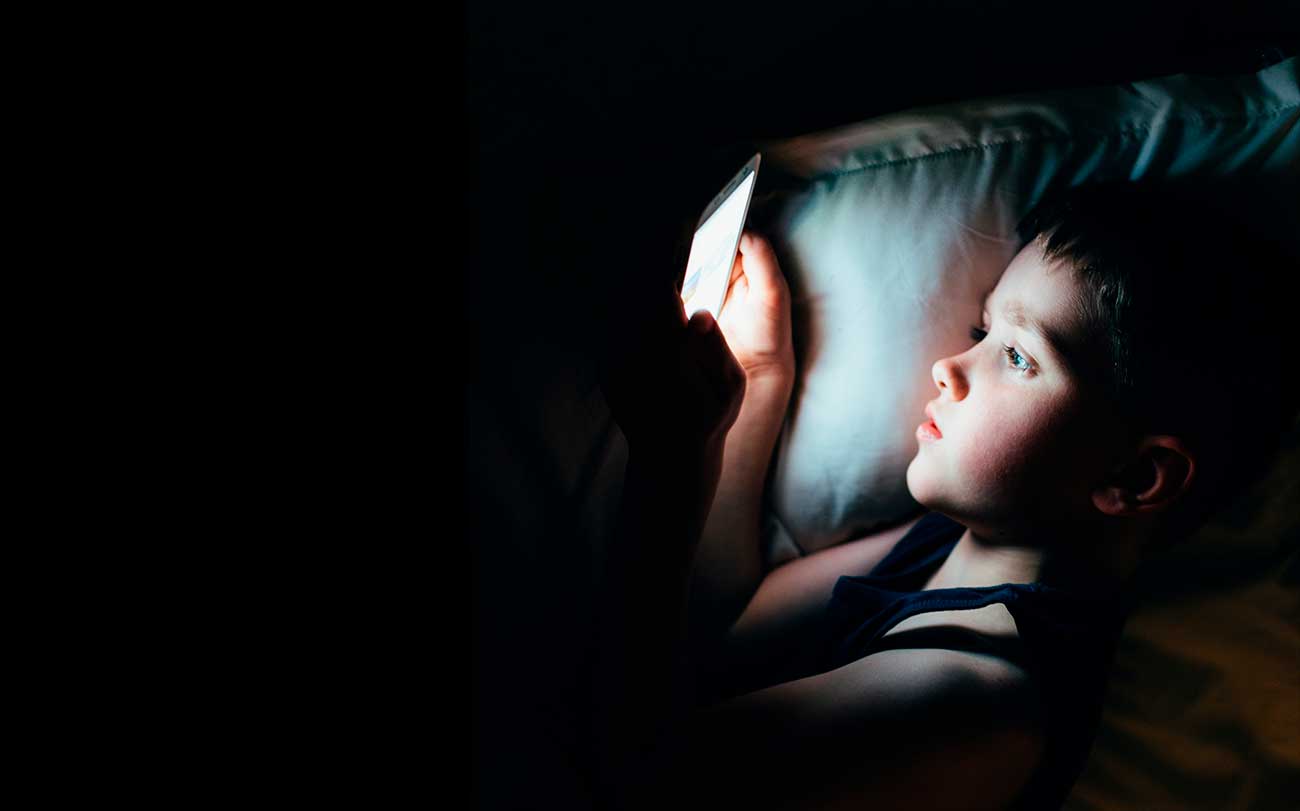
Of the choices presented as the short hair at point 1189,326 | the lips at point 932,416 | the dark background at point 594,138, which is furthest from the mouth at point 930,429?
the dark background at point 594,138

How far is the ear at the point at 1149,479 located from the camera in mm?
617

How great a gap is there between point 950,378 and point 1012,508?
113 mm

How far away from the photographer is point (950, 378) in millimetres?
666

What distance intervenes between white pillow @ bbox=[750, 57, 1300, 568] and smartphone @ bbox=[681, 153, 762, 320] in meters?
0.08

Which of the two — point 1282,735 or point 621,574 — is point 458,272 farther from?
point 1282,735

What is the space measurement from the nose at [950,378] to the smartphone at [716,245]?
0.19m

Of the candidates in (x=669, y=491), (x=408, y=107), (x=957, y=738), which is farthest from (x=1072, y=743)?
(x=408, y=107)

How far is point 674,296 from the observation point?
23.5 inches

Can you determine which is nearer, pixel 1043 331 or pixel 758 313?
pixel 1043 331

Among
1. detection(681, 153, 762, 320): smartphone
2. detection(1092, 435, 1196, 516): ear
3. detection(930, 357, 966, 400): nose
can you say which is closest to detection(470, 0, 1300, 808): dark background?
detection(681, 153, 762, 320): smartphone

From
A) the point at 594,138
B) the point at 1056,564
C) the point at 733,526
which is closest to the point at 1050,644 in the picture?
the point at 1056,564

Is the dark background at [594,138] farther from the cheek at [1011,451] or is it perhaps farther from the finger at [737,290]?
the cheek at [1011,451]

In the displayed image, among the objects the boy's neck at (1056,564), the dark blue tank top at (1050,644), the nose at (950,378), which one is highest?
the nose at (950,378)

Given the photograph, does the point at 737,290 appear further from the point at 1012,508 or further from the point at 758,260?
the point at 1012,508
